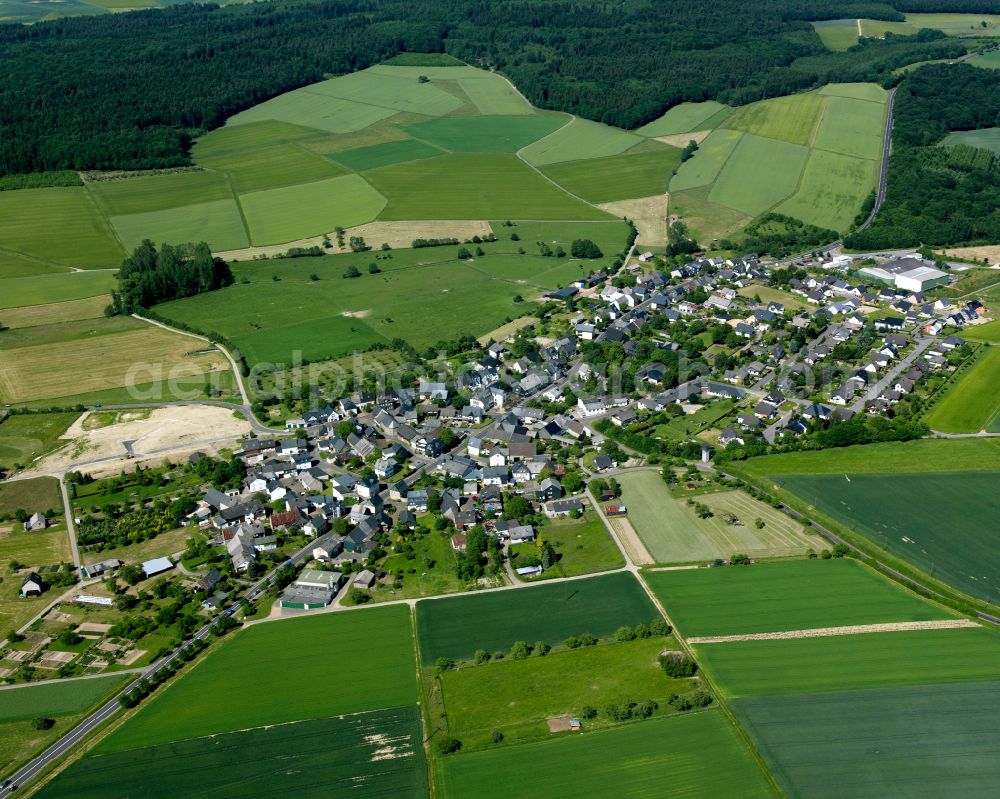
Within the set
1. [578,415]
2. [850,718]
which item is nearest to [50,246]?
[578,415]

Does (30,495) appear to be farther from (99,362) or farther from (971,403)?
(971,403)

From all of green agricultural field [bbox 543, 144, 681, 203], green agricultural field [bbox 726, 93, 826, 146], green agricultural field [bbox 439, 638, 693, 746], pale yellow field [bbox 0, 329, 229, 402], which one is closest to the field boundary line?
green agricultural field [bbox 439, 638, 693, 746]

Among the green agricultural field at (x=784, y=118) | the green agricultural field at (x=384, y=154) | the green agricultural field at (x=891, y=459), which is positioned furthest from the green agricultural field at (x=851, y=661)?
the green agricultural field at (x=384, y=154)

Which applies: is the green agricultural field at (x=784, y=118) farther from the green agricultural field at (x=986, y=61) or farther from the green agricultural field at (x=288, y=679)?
the green agricultural field at (x=288, y=679)

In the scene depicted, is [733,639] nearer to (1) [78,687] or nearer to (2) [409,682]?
(2) [409,682]

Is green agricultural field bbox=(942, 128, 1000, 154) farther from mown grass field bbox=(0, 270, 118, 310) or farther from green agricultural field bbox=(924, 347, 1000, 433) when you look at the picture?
mown grass field bbox=(0, 270, 118, 310)

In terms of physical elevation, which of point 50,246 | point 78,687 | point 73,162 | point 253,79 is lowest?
point 78,687
